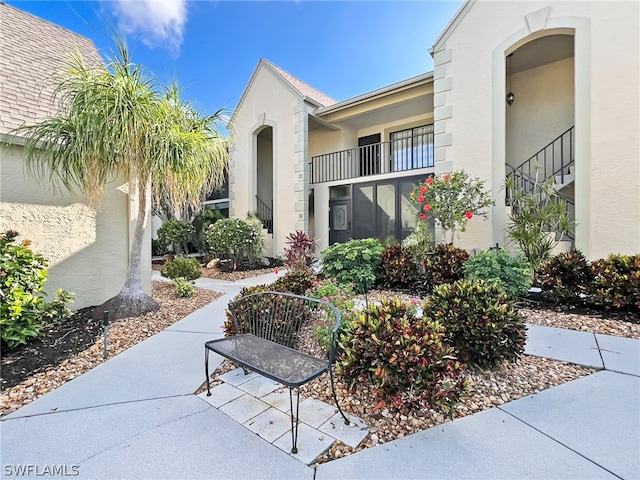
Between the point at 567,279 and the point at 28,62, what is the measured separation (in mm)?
9843

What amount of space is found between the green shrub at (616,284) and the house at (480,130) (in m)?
2.08

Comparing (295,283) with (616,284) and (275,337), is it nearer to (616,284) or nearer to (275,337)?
(275,337)

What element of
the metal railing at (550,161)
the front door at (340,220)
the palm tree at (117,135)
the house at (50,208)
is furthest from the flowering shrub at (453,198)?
the house at (50,208)

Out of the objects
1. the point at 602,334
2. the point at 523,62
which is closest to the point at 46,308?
the point at 602,334

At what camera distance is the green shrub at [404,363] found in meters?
2.24

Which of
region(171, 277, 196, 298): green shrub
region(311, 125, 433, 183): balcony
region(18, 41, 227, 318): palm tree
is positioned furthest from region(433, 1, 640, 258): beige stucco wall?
region(171, 277, 196, 298): green shrub

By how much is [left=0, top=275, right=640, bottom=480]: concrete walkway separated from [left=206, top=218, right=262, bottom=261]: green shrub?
23.2 ft

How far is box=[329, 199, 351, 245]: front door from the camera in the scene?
11.6 metres

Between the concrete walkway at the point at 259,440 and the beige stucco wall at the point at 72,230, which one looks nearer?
the concrete walkway at the point at 259,440

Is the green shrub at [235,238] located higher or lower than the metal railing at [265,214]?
lower

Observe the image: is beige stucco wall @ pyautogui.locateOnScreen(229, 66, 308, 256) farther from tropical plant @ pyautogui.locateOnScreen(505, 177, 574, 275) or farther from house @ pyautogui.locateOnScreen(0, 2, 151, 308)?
tropical plant @ pyautogui.locateOnScreen(505, 177, 574, 275)

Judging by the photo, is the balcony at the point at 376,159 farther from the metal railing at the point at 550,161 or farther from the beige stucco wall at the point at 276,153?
the metal railing at the point at 550,161

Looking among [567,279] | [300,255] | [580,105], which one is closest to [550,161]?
[580,105]

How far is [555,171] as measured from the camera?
8484mm
